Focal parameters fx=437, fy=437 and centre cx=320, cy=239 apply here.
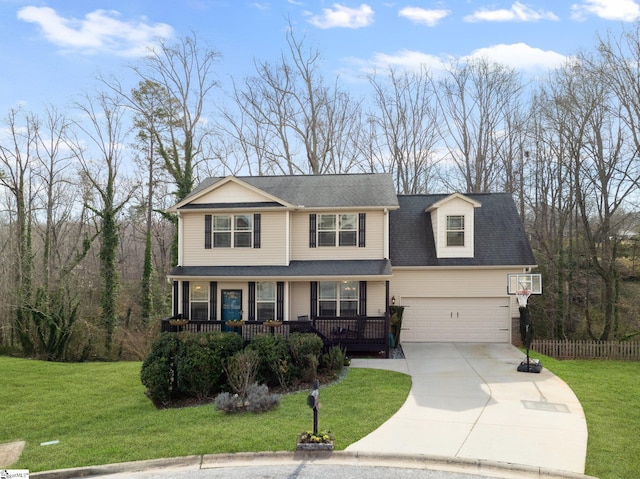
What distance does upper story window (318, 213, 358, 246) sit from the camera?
55.8 feet

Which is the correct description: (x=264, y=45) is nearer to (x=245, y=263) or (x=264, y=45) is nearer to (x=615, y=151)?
(x=245, y=263)

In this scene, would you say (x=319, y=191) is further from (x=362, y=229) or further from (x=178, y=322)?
(x=178, y=322)

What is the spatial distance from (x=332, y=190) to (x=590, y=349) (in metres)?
11.4

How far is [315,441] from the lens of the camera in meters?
7.51

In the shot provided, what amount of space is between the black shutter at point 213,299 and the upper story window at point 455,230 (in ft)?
31.3

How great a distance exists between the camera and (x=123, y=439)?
8.32 meters

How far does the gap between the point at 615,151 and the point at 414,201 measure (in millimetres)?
8852

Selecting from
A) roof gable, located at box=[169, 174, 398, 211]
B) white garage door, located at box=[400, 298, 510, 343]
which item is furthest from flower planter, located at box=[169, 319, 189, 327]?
white garage door, located at box=[400, 298, 510, 343]

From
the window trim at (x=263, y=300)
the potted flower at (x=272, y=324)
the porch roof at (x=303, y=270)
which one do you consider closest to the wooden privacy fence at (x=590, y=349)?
the porch roof at (x=303, y=270)

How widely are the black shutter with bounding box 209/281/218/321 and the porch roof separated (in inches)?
27.4

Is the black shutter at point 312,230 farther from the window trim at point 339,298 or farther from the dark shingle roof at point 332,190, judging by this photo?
the window trim at point 339,298

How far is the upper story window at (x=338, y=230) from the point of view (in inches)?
670

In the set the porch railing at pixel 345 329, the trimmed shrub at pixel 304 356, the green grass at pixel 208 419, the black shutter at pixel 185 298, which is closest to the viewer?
the green grass at pixel 208 419

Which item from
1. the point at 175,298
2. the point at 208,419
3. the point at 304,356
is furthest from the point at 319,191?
the point at 208,419
